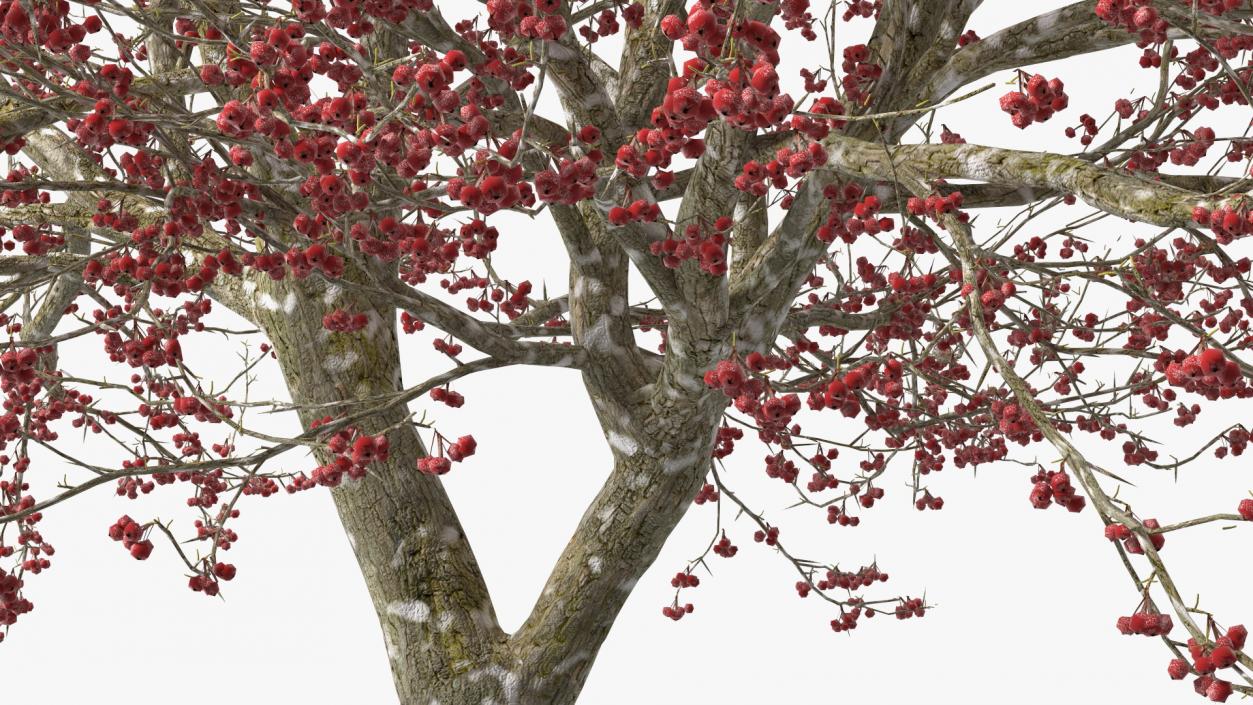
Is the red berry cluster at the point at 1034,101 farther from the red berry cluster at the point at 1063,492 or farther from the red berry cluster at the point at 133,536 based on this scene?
the red berry cluster at the point at 133,536

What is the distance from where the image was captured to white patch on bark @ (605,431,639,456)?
212 inches

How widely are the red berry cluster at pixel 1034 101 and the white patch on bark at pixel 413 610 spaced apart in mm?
3428

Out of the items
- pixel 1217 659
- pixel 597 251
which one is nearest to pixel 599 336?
pixel 597 251

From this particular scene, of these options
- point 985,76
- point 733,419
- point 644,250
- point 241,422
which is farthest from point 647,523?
point 985,76

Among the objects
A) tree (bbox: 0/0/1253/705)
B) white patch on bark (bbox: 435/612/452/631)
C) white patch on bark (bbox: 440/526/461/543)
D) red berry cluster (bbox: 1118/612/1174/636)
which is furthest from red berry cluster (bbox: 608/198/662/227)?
white patch on bark (bbox: 435/612/452/631)

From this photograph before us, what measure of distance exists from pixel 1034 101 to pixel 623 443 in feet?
8.59

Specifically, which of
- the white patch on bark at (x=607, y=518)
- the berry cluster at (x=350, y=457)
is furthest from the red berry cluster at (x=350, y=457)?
the white patch on bark at (x=607, y=518)

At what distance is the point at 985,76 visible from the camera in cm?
466

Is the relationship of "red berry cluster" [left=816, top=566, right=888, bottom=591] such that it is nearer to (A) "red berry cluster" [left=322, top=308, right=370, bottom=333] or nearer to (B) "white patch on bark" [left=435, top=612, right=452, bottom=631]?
(B) "white patch on bark" [left=435, top=612, right=452, bottom=631]

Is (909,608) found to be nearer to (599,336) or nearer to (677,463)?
(677,463)

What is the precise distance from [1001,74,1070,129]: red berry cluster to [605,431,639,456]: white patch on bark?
2480 millimetres

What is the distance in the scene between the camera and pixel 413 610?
5.50m

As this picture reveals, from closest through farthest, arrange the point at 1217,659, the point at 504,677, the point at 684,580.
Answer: the point at 1217,659 < the point at 504,677 < the point at 684,580

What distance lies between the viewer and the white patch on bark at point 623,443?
17.7 feet
